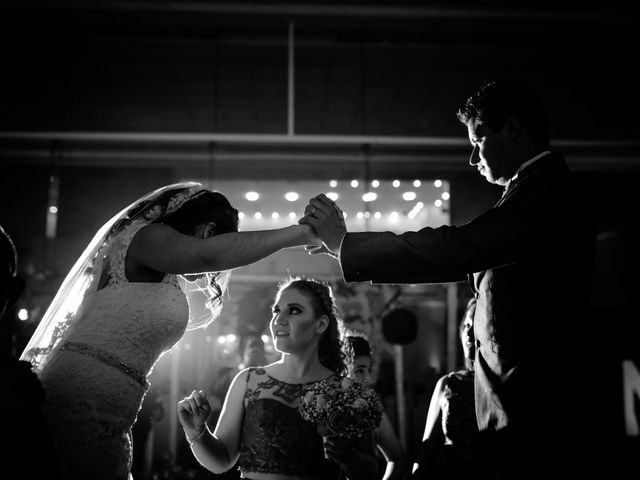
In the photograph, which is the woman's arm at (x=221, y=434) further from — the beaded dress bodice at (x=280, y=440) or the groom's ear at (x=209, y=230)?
the groom's ear at (x=209, y=230)

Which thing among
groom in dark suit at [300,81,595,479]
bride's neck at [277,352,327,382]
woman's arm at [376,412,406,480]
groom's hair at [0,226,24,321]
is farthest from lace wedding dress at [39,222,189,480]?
woman's arm at [376,412,406,480]

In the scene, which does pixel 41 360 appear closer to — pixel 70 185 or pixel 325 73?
pixel 325 73

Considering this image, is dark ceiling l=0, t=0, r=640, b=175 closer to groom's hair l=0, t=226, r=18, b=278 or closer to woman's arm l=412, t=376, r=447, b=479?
woman's arm l=412, t=376, r=447, b=479

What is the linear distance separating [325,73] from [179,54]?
62.6 inches

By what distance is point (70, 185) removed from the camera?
7.45 metres

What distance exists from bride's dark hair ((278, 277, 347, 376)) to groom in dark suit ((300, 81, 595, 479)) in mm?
1238

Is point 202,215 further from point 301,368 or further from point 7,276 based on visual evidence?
point 301,368

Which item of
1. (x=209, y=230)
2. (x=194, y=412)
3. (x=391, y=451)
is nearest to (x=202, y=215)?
(x=209, y=230)

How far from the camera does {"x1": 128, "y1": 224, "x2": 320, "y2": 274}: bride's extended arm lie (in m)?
1.87

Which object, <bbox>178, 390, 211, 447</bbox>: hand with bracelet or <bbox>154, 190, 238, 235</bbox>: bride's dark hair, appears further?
<bbox>178, 390, 211, 447</bbox>: hand with bracelet

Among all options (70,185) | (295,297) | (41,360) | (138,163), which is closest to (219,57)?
(138,163)

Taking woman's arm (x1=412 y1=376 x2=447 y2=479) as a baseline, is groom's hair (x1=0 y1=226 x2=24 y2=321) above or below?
above

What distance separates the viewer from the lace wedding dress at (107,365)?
1.76 metres

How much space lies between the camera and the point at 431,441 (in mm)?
3139
